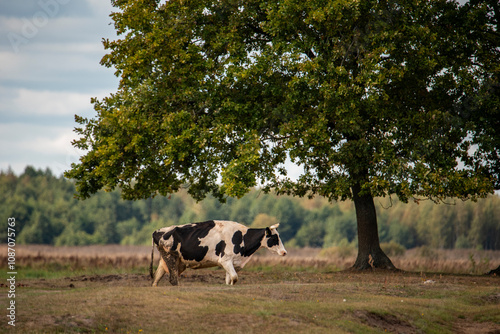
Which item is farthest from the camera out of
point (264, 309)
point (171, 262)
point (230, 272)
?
point (171, 262)

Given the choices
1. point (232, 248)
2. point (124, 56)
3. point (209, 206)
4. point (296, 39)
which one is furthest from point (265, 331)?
point (209, 206)

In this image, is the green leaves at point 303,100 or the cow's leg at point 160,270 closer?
the cow's leg at point 160,270

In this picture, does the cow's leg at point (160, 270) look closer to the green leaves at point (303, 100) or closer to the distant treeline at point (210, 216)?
the green leaves at point (303, 100)

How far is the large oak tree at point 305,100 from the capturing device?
26156mm

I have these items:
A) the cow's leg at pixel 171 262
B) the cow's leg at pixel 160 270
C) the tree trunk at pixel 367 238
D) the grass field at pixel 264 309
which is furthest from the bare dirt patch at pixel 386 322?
the tree trunk at pixel 367 238

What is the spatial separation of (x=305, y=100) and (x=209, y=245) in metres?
8.97

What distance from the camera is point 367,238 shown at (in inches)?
1182

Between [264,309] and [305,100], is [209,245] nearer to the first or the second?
[264,309]

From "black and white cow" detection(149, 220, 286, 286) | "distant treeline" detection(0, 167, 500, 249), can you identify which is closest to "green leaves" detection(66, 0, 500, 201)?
"black and white cow" detection(149, 220, 286, 286)

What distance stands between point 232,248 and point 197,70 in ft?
34.6

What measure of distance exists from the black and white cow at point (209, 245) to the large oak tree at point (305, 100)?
13.3 ft

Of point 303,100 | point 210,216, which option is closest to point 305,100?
point 303,100

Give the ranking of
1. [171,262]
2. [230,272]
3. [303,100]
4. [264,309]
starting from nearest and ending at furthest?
[264,309]
[230,272]
[171,262]
[303,100]

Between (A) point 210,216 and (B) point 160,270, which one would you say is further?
(A) point 210,216
